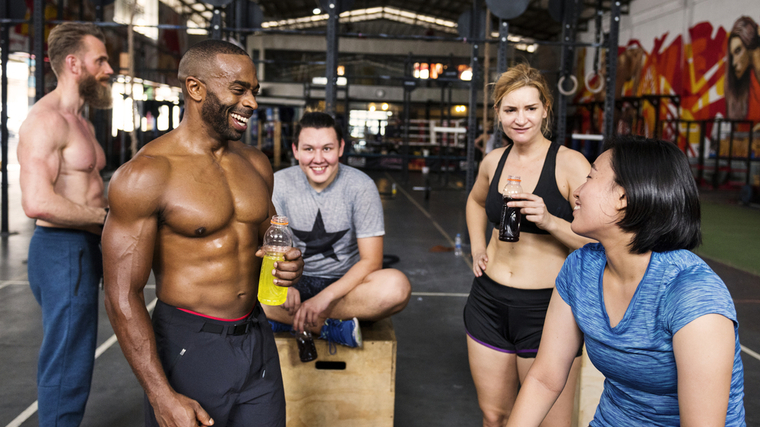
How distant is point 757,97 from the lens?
1179 centimetres

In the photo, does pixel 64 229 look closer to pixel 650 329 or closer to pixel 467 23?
pixel 650 329

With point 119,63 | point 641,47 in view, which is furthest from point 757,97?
point 119,63

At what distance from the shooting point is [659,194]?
3.59 feet

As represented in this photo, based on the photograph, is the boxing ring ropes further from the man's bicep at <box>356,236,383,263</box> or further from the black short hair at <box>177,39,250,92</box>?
the black short hair at <box>177,39,250,92</box>

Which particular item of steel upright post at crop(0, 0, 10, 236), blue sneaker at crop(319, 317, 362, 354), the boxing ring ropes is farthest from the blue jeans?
steel upright post at crop(0, 0, 10, 236)

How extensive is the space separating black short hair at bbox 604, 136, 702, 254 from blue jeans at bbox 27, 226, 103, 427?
1.92 metres

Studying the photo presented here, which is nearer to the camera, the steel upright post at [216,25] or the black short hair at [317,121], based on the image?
the black short hair at [317,121]

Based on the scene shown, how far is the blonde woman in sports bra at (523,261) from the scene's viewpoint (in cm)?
192

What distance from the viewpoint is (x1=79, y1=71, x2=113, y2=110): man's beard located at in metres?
2.29

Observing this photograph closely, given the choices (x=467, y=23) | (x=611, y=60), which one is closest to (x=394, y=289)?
(x=611, y=60)

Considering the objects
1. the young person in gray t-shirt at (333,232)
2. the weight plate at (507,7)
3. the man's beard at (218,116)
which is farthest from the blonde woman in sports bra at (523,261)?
the weight plate at (507,7)

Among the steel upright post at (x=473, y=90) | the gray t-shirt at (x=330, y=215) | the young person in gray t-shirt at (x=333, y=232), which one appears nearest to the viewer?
the young person in gray t-shirt at (x=333, y=232)

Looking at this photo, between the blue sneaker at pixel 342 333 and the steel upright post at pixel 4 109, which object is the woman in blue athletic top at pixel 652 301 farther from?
the steel upright post at pixel 4 109

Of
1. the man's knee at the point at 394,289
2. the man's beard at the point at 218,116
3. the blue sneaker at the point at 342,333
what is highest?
the man's beard at the point at 218,116
